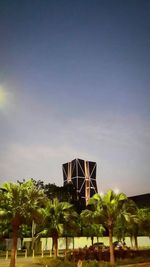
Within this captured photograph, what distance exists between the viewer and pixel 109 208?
26.4 metres

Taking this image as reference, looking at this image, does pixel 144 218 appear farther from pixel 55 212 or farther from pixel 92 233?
pixel 92 233

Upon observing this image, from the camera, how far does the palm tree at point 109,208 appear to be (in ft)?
86.4

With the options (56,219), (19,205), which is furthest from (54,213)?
(19,205)

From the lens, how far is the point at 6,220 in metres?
21.0

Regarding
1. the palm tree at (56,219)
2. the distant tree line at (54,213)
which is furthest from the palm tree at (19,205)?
the palm tree at (56,219)

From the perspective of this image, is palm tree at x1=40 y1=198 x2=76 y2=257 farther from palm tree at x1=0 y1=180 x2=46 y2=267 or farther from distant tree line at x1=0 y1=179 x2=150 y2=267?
palm tree at x1=0 y1=180 x2=46 y2=267

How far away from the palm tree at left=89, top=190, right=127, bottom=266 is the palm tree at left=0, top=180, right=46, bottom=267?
7273 mm

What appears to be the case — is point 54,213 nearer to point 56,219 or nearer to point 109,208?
point 56,219

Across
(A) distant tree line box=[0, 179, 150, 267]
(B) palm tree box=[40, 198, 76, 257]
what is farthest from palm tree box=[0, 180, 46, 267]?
(B) palm tree box=[40, 198, 76, 257]

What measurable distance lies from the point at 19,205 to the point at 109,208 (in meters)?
8.97

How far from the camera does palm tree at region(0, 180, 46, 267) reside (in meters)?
20.4

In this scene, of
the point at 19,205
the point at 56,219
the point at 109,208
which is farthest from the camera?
the point at 56,219

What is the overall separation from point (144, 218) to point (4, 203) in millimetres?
22078

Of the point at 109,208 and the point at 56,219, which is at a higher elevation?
the point at 109,208
